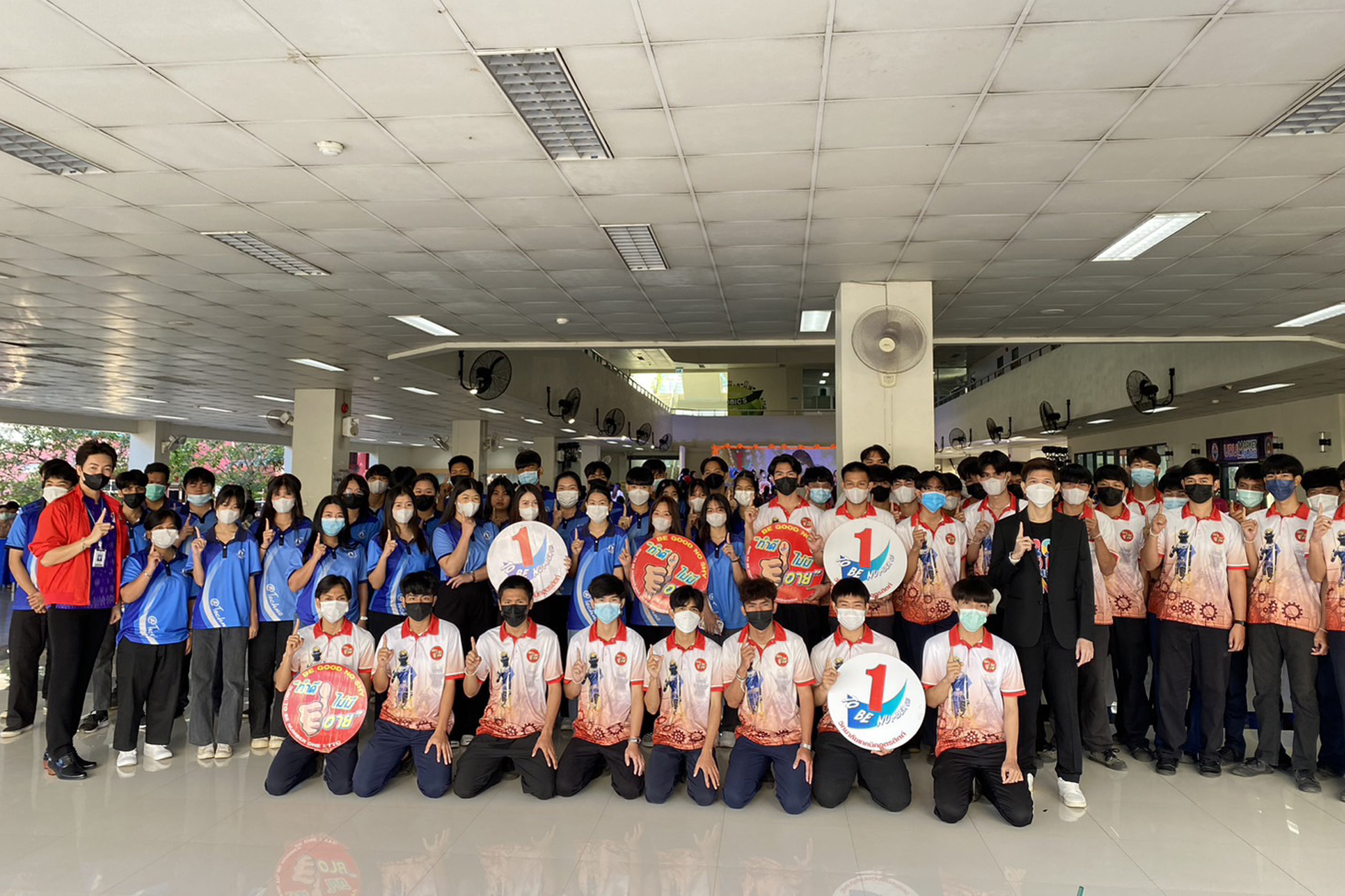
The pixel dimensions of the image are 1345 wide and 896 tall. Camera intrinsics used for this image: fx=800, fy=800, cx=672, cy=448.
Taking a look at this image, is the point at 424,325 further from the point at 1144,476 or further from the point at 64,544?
the point at 1144,476

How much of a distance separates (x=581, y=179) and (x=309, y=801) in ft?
11.2

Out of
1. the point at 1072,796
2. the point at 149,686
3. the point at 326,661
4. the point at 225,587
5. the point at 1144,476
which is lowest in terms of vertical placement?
the point at 1072,796

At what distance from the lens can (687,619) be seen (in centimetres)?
384

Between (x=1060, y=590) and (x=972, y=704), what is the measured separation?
0.72 m

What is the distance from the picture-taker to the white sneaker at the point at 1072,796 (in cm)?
380

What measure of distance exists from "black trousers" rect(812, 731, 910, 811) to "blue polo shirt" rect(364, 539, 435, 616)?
2.54 meters

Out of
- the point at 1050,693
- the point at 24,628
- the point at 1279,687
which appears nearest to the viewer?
the point at 1050,693

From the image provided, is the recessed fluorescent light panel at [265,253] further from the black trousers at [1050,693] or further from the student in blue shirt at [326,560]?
the black trousers at [1050,693]

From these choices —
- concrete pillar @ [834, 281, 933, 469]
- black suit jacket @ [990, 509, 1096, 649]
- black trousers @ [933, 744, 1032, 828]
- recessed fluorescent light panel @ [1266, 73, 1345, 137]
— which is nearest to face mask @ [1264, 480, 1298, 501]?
black suit jacket @ [990, 509, 1096, 649]

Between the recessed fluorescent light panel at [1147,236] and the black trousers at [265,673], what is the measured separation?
5712 millimetres

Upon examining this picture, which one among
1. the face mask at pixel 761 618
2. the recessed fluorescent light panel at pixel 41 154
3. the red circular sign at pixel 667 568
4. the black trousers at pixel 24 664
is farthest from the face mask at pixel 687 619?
the black trousers at pixel 24 664

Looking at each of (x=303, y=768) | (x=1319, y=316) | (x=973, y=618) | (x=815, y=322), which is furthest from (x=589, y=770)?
(x=1319, y=316)

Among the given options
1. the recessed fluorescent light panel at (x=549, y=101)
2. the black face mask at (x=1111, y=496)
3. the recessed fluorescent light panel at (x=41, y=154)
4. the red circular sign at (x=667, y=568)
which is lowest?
the red circular sign at (x=667, y=568)

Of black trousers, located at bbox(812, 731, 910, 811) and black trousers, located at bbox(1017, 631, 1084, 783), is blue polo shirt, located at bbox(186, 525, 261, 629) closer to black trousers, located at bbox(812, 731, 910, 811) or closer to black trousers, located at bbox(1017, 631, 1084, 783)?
black trousers, located at bbox(812, 731, 910, 811)
